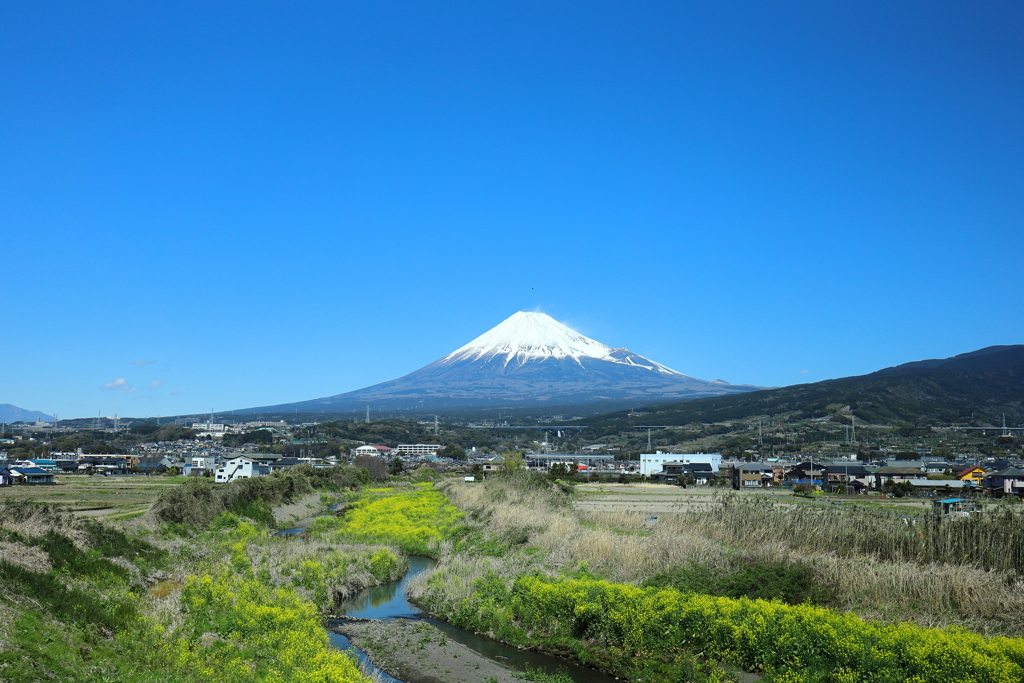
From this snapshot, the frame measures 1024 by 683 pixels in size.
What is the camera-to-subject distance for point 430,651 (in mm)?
14711

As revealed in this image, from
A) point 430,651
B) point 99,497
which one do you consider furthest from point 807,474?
point 430,651

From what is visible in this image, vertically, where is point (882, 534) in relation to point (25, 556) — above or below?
below

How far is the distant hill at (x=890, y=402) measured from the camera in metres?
143

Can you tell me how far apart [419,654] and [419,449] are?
108598mm

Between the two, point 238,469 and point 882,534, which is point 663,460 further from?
point 882,534

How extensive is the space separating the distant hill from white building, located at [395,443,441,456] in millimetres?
50525

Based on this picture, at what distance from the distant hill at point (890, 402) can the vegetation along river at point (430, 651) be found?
134 meters

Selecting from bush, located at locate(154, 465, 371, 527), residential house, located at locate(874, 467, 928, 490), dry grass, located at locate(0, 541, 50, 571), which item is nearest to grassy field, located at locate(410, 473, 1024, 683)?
dry grass, located at locate(0, 541, 50, 571)

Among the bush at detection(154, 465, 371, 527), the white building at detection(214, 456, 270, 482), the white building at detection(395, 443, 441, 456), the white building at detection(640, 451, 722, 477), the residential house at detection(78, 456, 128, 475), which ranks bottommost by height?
the white building at detection(395, 443, 441, 456)

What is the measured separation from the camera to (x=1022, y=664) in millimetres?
9797

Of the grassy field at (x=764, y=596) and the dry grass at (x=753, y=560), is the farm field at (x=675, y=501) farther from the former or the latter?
the grassy field at (x=764, y=596)

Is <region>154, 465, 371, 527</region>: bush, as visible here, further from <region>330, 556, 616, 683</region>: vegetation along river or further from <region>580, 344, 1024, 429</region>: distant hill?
<region>580, 344, 1024, 429</region>: distant hill

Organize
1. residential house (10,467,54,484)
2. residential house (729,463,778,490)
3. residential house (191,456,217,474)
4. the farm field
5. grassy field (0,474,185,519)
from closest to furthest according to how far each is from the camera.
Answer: grassy field (0,474,185,519)
the farm field
residential house (10,467,54,484)
residential house (729,463,778,490)
residential house (191,456,217,474)

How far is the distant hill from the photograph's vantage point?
143m
